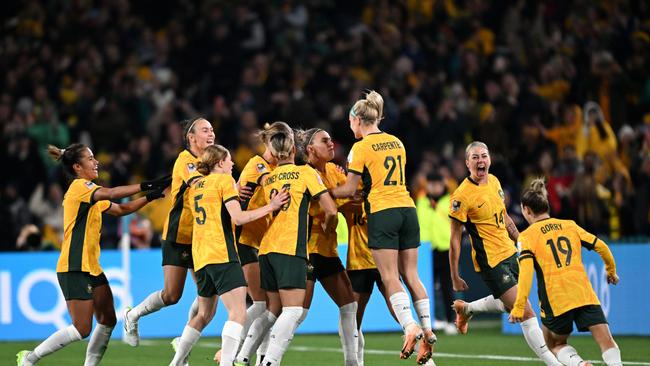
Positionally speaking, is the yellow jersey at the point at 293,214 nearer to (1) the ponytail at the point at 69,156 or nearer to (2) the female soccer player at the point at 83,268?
(2) the female soccer player at the point at 83,268

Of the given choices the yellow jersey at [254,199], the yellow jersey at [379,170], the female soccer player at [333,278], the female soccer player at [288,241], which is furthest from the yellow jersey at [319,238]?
the female soccer player at [288,241]

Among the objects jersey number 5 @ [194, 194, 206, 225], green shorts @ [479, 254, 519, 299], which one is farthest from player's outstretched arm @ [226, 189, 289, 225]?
green shorts @ [479, 254, 519, 299]

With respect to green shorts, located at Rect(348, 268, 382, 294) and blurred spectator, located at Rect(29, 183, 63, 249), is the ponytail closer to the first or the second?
green shorts, located at Rect(348, 268, 382, 294)

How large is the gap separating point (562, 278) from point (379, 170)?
1.86 m

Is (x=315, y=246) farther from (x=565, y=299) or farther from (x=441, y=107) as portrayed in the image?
(x=441, y=107)

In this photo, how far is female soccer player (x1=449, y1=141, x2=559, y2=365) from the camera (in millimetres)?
11531

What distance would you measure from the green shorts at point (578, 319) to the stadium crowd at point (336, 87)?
7.41 meters

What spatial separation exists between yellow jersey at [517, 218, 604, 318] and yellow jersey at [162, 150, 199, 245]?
123 inches

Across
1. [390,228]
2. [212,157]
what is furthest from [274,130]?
[390,228]

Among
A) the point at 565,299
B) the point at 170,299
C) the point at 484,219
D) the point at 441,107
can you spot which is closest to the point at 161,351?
the point at 170,299

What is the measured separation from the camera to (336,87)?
2202cm

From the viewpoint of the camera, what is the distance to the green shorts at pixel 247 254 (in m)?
11.6

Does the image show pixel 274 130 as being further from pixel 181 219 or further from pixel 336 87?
pixel 336 87

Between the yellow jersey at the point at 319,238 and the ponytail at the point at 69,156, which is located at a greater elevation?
the ponytail at the point at 69,156
